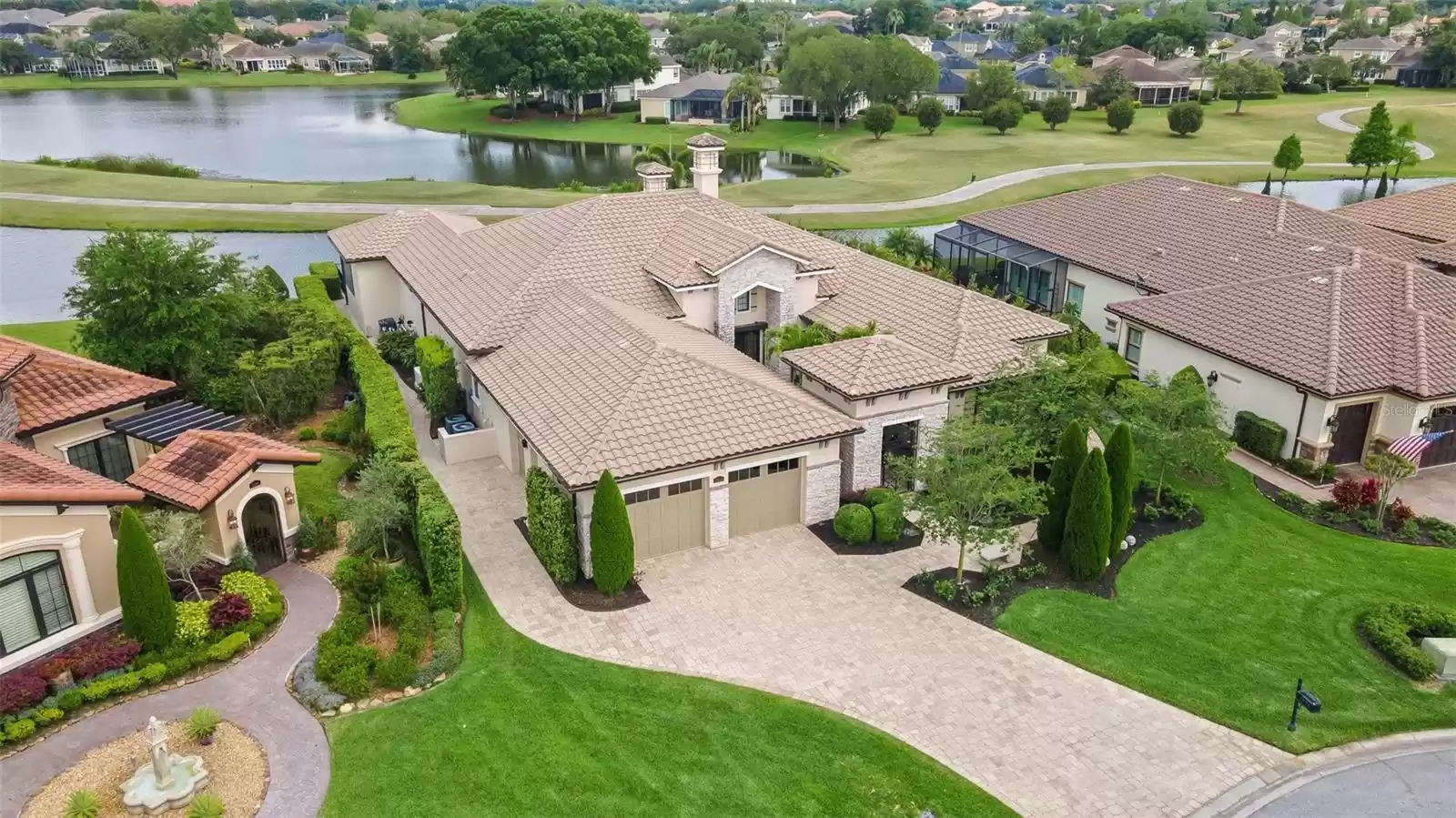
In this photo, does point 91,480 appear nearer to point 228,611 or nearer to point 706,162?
point 228,611

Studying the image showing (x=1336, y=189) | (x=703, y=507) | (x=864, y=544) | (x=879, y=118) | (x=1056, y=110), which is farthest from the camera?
(x=1056, y=110)

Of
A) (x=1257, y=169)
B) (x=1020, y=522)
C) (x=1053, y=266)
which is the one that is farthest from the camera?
(x=1257, y=169)

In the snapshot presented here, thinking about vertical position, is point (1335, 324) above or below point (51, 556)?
above

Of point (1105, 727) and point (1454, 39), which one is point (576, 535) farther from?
point (1454, 39)

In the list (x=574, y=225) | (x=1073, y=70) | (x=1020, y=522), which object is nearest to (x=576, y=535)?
(x=1020, y=522)

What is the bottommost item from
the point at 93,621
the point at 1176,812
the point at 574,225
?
the point at 1176,812

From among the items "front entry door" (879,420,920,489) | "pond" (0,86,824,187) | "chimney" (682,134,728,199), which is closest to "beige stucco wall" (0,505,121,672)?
"front entry door" (879,420,920,489)

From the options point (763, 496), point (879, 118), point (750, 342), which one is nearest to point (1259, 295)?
point (750, 342)
